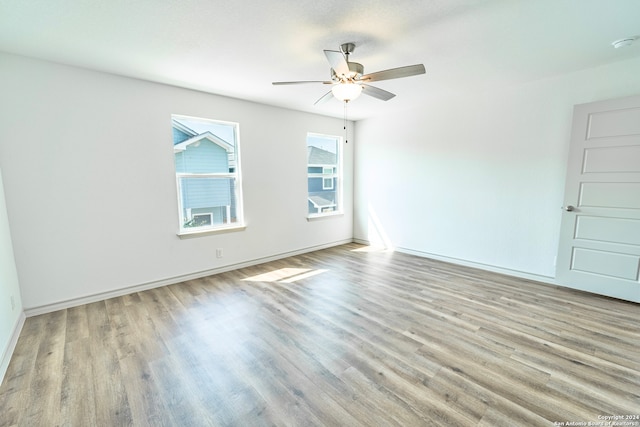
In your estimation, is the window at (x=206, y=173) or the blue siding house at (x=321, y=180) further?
the blue siding house at (x=321, y=180)

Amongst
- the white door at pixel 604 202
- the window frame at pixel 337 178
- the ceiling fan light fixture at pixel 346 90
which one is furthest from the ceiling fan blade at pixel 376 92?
the window frame at pixel 337 178

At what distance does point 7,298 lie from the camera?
2.29m

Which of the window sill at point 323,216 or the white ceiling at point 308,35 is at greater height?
the white ceiling at point 308,35

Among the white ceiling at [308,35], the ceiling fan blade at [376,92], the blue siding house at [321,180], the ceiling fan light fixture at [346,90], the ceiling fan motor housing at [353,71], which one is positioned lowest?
the blue siding house at [321,180]

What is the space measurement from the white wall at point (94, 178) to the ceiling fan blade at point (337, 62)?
7.42 ft

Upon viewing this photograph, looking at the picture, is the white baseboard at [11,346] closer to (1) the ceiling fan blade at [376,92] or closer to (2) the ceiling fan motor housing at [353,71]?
(2) the ceiling fan motor housing at [353,71]

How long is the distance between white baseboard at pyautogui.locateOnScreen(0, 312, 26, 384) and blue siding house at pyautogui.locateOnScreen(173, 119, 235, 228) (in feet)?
5.73

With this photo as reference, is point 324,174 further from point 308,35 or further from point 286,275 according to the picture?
point 308,35

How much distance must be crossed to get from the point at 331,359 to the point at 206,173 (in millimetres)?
3005

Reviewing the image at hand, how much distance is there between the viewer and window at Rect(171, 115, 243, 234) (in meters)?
3.68

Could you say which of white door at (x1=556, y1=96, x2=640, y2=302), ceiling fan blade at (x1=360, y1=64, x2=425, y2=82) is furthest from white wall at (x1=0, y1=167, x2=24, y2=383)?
white door at (x1=556, y1=96, x2=640, y2=302)

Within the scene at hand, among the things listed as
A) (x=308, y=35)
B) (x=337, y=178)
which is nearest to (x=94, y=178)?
(x=308, y=35)

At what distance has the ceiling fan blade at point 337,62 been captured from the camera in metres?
2.04

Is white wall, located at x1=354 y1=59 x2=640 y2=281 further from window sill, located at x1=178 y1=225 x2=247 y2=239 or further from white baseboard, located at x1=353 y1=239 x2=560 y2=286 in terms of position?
window sill, located at x1=178 y1=225 x2=247 y2=239
